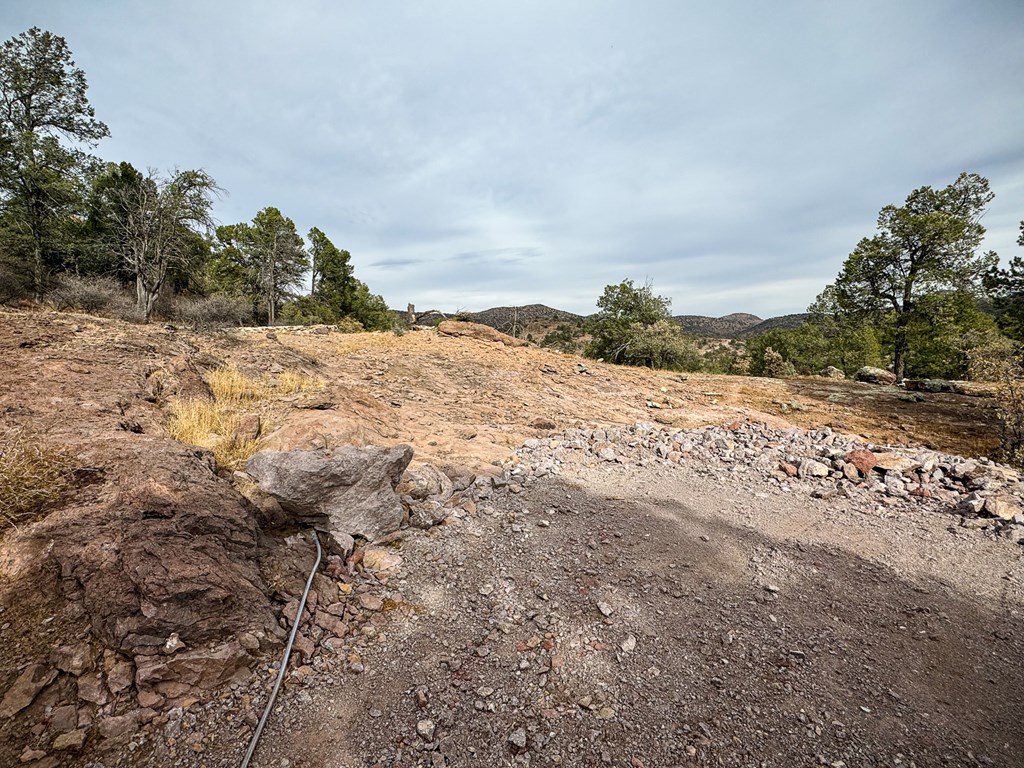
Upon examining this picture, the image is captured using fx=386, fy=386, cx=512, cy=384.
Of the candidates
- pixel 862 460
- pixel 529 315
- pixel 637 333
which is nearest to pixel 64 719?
pixel 862 460

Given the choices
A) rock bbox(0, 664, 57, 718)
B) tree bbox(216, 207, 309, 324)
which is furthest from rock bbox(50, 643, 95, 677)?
tree bbox(216, 207, 309, 324)

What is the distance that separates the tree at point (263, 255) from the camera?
23484 millimetres

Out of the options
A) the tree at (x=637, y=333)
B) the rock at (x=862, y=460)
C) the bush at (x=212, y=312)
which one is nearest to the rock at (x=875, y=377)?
the tree at (x=637, y=333)

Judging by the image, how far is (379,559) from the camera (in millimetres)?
3395

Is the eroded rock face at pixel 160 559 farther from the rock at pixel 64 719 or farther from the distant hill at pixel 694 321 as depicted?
the distant hill at pixel 694 321

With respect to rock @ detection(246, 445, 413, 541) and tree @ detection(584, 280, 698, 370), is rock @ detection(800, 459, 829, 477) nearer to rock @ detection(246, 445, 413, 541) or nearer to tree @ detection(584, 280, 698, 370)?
rock @ detection(246, 445, 413, 541)

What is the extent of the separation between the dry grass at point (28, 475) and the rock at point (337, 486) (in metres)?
1.16

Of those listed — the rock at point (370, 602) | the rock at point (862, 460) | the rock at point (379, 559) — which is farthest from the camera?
the rock at point (862, 460)

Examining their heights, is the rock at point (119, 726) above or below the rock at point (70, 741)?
below

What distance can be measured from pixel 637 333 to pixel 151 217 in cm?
2116

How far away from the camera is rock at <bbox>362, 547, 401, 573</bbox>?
3329 millimetres

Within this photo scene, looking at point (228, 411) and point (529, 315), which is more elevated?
point (529, 315)

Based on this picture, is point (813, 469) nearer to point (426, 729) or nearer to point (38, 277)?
point (426, 729)

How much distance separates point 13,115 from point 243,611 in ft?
71.9
